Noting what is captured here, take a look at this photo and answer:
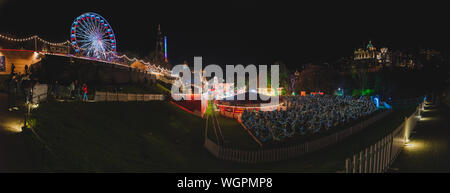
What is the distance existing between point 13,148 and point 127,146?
460cm

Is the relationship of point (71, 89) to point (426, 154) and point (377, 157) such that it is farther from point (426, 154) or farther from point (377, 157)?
point (426, 154)

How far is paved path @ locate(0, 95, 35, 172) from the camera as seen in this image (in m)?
6.49

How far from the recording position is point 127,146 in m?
11.7

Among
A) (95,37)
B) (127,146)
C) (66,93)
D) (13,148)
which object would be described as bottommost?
(127,146)

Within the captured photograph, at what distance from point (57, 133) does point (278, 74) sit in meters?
67.1

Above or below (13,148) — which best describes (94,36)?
above

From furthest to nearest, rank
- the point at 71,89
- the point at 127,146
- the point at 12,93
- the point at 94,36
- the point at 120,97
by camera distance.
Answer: the point at 94,36 → the point at 120,97 → the point at 71,89 → the point at 12,93 → the point at 127,146

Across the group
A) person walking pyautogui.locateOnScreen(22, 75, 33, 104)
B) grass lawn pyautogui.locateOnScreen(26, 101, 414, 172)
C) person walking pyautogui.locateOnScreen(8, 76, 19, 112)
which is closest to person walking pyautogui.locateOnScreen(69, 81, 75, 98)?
grass lawn pyautogui.locateOnScreen(26, 101, 414, 172)

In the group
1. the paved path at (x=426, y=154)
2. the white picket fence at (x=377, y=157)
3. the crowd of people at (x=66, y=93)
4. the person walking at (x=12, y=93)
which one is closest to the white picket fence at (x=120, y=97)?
the crowd of people at (x=66, y=93)

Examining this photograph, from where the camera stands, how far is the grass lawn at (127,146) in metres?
8.88

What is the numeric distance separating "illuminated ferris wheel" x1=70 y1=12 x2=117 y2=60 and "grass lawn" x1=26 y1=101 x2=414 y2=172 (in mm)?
19055

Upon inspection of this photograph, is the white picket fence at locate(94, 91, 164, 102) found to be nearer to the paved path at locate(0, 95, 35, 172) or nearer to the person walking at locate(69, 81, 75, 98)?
the person walking at locate(69, 81, 75, 98)

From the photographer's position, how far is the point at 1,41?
2281 cm

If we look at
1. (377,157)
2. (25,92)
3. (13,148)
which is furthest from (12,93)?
(377,157)
